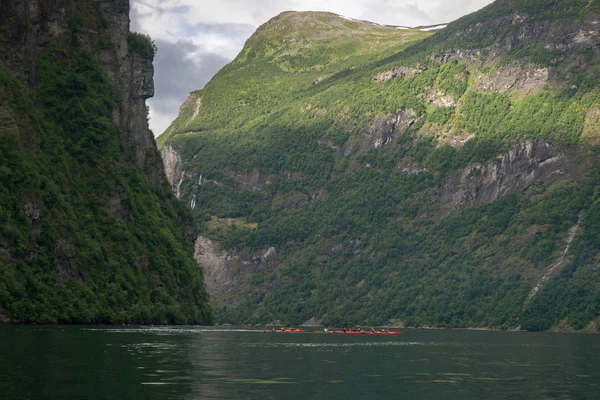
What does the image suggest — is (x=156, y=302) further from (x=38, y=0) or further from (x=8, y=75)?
(x=38, y=0)

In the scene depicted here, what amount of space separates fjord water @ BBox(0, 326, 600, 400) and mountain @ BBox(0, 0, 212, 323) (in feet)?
133

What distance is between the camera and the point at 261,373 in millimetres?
73750

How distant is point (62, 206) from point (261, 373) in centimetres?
9736

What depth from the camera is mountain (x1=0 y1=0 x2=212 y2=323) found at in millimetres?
146375

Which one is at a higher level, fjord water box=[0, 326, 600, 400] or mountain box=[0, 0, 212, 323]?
mountain box=[0, 0, 212, 323]

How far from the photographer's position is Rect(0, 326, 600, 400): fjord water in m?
59.6

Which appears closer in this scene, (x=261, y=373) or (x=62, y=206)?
(x=261, y=373)

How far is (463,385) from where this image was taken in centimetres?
6738

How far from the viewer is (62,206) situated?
16375cm

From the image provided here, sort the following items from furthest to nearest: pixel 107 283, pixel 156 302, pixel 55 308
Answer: pixel 156 302
pixel 107 283
pixel 55 308

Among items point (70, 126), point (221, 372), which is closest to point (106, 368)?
point (221, 372)

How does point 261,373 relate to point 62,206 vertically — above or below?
below

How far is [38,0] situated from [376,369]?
13286cm

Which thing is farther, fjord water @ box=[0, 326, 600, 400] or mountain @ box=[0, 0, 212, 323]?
mountain @ box=[0, 0, 212, 323]
